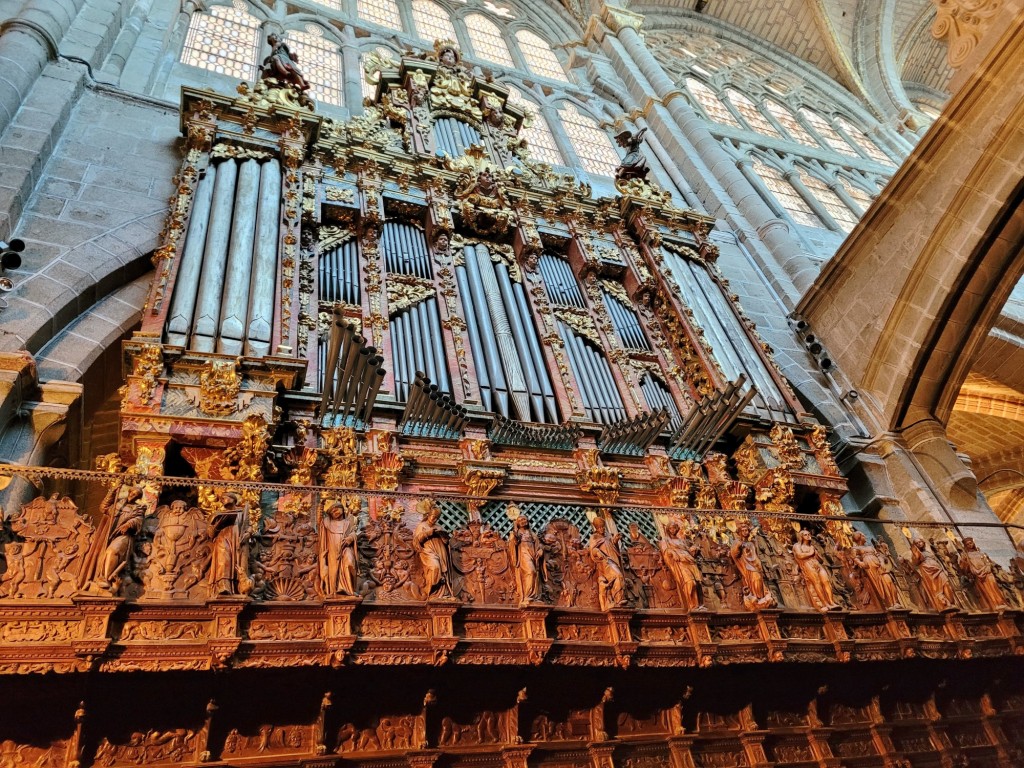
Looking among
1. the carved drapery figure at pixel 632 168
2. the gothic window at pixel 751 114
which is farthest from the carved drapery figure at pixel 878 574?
the gothic window at pixel 751 114

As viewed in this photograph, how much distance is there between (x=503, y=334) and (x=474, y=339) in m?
0.47

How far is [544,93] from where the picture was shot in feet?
65.9

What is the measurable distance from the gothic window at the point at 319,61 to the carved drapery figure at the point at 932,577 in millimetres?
13566

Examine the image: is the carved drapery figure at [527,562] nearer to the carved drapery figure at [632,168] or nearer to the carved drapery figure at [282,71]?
the carved drapery figure at [282,71]

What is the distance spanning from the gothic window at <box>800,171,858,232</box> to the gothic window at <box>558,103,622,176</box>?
6138 millimetres

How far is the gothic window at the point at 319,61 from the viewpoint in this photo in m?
15.2

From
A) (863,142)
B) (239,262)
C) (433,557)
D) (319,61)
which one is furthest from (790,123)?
(433,557)

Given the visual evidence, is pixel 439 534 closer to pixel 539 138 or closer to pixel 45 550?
pixel 45 550

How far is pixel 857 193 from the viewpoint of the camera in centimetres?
2120

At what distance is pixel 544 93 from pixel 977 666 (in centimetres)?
1754

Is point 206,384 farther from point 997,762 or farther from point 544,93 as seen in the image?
point 544,93

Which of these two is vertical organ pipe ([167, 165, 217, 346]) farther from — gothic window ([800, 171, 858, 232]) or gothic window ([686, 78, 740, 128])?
gothic window ([686, 78, 740, 128])

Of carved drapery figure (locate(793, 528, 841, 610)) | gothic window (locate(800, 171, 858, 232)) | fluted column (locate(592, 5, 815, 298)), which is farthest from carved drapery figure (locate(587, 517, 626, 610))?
gothic window (locate(800, 171, 858, 232))

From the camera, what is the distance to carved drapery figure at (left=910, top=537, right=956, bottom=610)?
735cm
